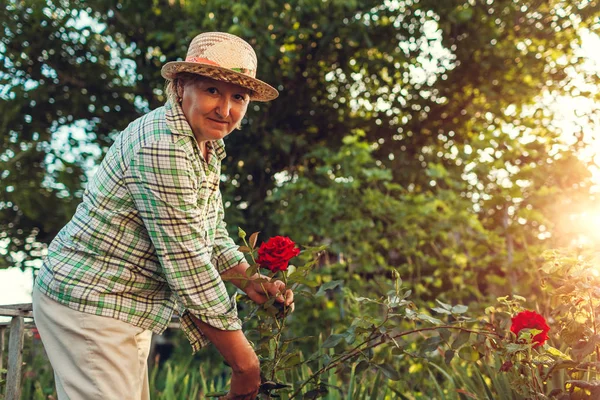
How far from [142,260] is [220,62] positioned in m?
0.60

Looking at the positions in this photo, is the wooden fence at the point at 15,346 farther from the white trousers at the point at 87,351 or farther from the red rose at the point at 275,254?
the red rose at the point at 275,254

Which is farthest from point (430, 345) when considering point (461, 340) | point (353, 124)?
point (353, 124)

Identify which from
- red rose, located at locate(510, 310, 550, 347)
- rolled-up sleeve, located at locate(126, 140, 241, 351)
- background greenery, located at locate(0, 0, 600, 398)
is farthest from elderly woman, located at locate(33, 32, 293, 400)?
background greenery, located at locate(0, 0, 600, 398)

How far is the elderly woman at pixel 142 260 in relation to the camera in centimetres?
170

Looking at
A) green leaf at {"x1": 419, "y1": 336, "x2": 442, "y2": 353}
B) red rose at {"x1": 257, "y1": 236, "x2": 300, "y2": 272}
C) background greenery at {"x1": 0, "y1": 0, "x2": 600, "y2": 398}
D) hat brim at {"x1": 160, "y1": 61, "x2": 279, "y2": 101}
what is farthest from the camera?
background greenery at {"x1": 0, "y1": 0, "x2": 600, "y2": 398}

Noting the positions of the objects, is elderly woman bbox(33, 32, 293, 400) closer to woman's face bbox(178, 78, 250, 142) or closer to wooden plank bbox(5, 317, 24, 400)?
woman's face bbox(178, 78, 250, 142)

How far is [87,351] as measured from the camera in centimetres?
172

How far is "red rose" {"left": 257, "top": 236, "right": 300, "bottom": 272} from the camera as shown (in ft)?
6.45

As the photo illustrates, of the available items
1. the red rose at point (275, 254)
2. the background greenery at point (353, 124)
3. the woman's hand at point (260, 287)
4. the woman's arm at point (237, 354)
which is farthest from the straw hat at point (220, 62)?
the background greenery at point (353, 124)

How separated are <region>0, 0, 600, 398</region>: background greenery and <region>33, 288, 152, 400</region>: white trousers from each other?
3079mm

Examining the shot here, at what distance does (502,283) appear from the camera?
193 inches

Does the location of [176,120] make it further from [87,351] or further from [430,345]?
[430,345]

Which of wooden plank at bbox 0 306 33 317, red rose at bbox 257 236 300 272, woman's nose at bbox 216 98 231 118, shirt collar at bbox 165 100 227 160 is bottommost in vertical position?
wooden plank at bbox 0 306 33 317

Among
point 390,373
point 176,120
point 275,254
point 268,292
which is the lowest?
point 390,373
